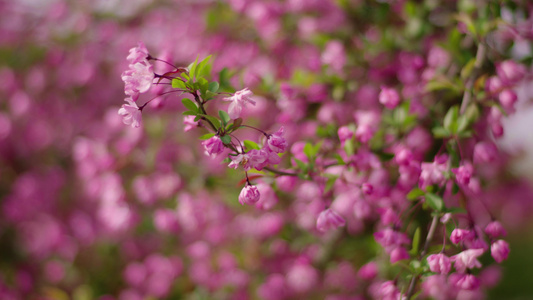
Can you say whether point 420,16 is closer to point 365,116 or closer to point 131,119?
point 365,116

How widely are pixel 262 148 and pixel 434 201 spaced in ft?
1.48

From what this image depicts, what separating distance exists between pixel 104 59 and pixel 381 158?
7.90ft

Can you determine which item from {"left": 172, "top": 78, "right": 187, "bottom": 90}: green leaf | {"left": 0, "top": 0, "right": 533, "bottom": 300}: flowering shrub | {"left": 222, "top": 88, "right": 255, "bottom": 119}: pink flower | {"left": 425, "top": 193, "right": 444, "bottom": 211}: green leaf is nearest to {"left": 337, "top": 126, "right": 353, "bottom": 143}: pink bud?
{"left": 0, "top": 0, "right": 533, "bottom": 300}: flowering shrub

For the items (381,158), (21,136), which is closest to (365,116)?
(381,158)

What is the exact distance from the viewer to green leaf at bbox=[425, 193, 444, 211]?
1.05m

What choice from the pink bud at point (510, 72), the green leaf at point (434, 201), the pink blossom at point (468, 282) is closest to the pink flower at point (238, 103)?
the green leaf at point (434, 201)

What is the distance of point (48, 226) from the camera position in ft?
10.2

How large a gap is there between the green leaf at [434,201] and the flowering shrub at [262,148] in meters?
0.02

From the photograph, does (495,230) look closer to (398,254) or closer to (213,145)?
(398,254)

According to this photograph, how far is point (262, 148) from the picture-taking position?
0.94m

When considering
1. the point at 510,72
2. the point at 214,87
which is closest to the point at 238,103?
the point at 214,87

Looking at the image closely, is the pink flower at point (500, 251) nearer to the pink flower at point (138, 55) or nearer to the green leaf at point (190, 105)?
the green leaf at point (190, 105)

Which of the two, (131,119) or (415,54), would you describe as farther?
(415,54)

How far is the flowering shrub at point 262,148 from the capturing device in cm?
112
